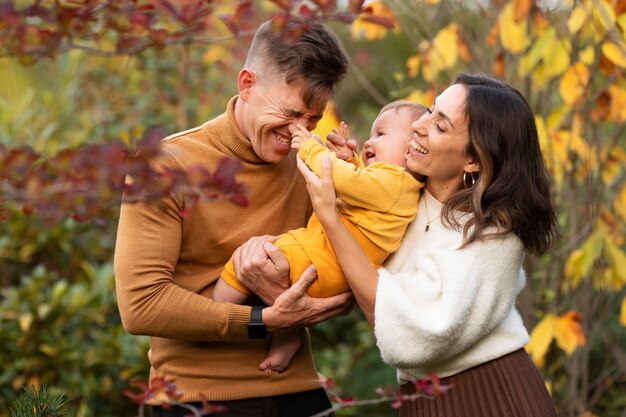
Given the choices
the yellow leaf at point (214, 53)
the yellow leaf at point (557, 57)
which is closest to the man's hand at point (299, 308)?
the yellow leaf at point (557, 57)

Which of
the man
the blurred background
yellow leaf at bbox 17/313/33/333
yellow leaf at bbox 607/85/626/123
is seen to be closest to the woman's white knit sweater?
the man

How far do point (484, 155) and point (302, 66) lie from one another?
0.62 meters

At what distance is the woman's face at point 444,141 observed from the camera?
2.58 metres

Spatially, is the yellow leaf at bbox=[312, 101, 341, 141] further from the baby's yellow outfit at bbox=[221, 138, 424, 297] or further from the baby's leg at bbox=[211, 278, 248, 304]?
the baby's leg at bbox=[211, 278, 248, 304]

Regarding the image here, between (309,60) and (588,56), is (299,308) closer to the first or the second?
(309,60)

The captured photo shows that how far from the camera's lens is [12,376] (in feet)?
15.9

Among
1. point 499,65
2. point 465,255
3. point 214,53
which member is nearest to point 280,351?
point 465,255

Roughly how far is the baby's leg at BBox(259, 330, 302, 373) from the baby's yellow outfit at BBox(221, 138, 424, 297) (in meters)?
0.21

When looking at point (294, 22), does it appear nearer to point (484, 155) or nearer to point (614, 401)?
point (484, 155)

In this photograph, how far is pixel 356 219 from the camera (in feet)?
8.60

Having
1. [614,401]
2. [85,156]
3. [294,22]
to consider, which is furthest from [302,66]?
[614,401]

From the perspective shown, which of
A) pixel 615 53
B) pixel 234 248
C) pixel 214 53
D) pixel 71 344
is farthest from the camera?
pixel 214 53

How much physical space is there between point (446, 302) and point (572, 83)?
181cm

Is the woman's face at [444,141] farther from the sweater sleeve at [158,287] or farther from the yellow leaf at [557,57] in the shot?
the yellow leaf at [557,57]
